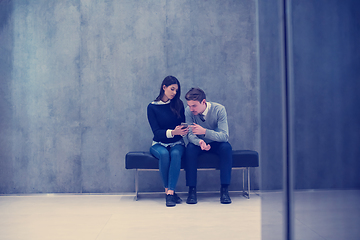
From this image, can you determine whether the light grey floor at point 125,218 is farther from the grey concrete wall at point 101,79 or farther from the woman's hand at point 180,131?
the woman's hand at point 180,131

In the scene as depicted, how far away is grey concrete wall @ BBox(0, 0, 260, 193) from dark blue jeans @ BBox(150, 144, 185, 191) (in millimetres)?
632

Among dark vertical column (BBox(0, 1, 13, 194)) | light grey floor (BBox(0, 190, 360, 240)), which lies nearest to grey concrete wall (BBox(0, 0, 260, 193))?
dark vertical column (BBox(0, 1, 13, 194))

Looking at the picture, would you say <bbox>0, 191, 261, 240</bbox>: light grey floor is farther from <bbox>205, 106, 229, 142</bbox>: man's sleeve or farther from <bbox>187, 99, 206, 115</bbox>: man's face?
<bbox>187, 99, 206, 115</bbox>: man's face

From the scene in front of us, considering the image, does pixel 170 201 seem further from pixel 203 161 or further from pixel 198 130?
pixel 198 130

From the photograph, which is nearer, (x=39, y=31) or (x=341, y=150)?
(x=341, y=150)

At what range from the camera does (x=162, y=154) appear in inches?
115

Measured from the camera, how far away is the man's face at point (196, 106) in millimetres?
2986

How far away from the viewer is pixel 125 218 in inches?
93.5

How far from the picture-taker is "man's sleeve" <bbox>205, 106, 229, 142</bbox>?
116 inches

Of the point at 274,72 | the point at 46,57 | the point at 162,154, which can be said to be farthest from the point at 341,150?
the point at 46,57

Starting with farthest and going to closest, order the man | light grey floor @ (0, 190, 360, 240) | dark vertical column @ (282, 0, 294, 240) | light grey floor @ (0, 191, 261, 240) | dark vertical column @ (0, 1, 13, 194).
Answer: dark vertical column @ (0, 1, 13, 194) → the man → light grey floor @ (0, 191, 261, 240) → dark vertical column @ (282, 0, 294, 240) → light grey floor @ (0, 190, 360, 240)

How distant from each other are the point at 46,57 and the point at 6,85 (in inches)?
21.5

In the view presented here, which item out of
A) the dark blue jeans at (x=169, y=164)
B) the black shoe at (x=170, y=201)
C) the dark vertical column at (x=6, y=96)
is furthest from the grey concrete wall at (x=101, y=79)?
the black shoe at (x=170, y=201)

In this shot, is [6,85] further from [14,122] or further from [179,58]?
[179,58]
